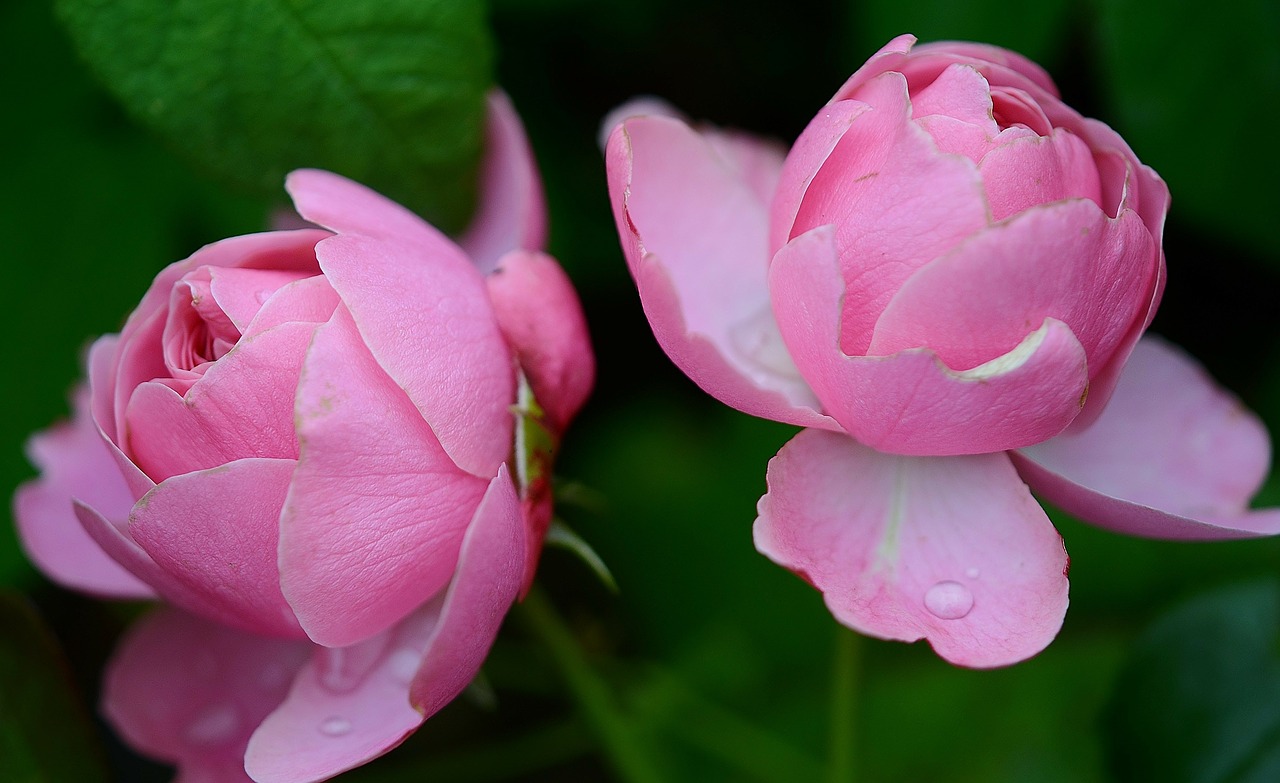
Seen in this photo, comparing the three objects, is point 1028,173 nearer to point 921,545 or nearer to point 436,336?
point 921,545

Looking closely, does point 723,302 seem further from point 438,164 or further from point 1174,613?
point 1174,613

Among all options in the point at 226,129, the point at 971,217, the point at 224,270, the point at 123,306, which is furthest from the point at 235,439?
the point at 123,306

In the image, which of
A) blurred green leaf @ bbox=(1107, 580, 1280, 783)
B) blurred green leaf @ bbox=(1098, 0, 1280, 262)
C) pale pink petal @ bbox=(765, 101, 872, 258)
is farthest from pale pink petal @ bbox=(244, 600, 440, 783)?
blurred green leaf @ bbox=(1098, 0, 1280, 262)

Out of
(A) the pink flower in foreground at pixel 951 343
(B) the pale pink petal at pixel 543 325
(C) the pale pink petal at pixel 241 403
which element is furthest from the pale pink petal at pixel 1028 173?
(C) the pale pink petal at pixel 241 403

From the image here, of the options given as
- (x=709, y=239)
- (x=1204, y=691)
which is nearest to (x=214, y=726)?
(x=709, y=239)

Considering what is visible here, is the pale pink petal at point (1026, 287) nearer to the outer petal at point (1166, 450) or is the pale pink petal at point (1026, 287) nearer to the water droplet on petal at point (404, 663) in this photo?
the outer petal at point (1166, 450)

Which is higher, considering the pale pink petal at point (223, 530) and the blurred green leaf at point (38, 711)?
the pale pink petal at point (223, 530)
